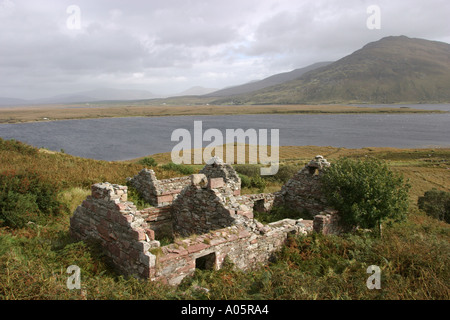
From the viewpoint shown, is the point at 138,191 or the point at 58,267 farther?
the point at 138,191

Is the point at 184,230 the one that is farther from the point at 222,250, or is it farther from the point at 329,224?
the point at 329,224

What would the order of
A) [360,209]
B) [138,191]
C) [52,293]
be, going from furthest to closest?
[138,191], [360,209], [52,293]

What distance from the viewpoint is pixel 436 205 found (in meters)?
26.7

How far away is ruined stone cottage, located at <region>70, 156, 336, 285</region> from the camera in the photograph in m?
6.68

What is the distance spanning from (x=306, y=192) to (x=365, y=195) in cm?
295

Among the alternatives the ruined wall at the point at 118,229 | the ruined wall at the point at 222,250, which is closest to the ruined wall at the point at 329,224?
the ruined wall at the point at 222,250

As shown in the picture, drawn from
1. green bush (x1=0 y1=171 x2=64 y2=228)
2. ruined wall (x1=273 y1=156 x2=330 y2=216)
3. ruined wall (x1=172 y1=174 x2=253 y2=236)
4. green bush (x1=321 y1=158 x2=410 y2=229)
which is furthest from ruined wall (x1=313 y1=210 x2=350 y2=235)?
green bush (x1=0 y1=171 x2=64 y2=228)

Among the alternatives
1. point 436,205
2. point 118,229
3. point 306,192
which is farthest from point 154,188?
point 436,205

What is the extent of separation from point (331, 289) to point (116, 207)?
5581mm

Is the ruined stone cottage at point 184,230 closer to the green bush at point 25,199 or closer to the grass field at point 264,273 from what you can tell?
the grass field at point 264,273

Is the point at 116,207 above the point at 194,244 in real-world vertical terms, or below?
above

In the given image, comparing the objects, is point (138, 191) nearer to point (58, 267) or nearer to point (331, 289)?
point (58, 267)
